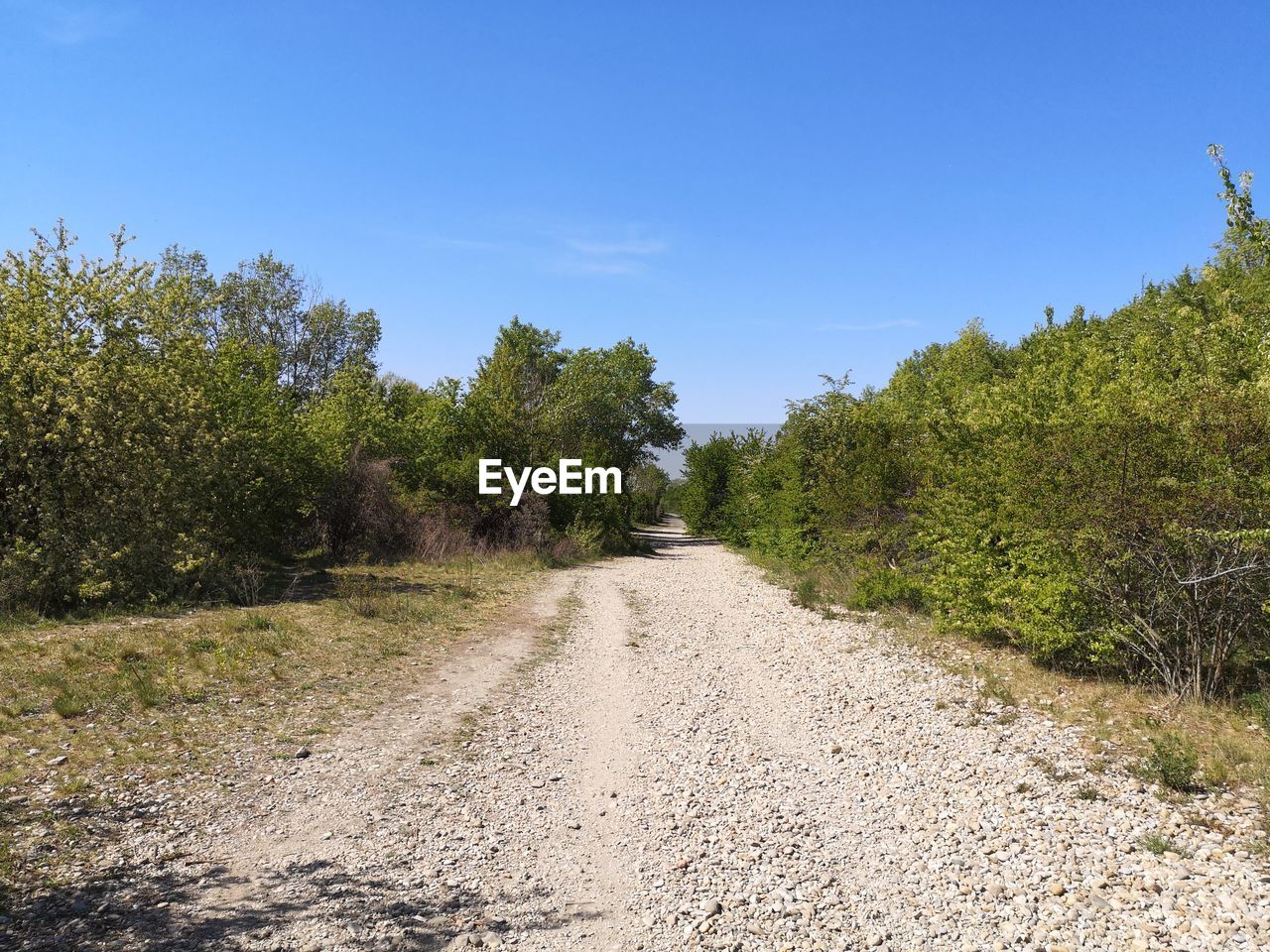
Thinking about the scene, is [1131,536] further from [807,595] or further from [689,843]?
[807,595]

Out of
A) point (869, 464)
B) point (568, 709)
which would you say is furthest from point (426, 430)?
point (568, 709)

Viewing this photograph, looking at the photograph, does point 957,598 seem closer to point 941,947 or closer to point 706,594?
point 941,947

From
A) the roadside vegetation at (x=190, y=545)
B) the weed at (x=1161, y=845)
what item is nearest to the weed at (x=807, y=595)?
the roadside vegetation at (x=190, y=545)

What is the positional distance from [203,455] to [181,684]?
7442mm

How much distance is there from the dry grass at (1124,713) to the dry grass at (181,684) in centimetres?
874

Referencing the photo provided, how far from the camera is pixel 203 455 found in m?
14.9

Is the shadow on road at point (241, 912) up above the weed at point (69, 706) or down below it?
below

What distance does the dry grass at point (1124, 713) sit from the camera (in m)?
6.79

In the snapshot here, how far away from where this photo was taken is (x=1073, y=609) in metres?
9.36

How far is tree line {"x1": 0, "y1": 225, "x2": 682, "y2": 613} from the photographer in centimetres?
1274

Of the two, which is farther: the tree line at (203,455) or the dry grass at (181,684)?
the tree line at (203,455)

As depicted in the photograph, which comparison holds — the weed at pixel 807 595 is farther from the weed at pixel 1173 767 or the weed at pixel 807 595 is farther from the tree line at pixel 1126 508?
the weed at pixel 1173 767

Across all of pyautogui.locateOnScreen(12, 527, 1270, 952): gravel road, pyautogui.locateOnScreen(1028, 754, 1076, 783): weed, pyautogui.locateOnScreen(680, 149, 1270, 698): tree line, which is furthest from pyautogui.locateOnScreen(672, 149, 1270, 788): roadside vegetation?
pyautogui.locateOnScreen(12, 527, 1270, 952): gravel road

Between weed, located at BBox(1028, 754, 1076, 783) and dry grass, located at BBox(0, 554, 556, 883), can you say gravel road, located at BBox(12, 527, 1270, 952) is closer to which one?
weed, located at BBox(1028, 754, 1076, 783)
